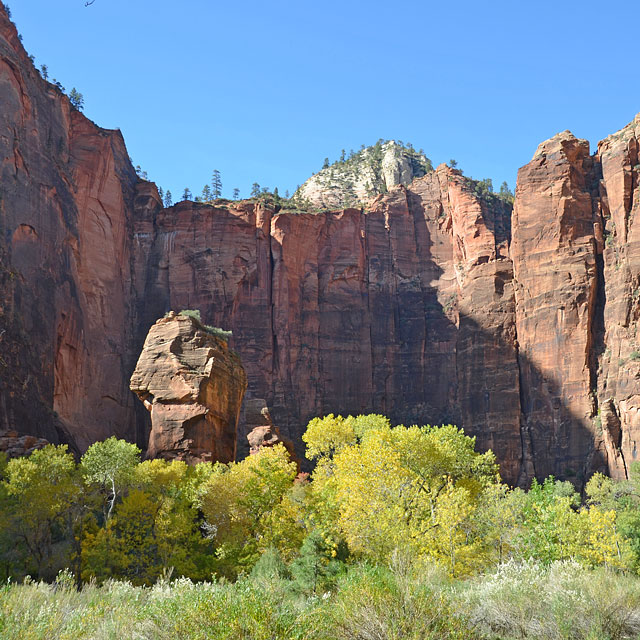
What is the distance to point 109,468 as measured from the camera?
33.8 metres

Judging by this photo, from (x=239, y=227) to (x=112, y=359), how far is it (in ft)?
75.2

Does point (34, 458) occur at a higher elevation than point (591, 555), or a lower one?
higher

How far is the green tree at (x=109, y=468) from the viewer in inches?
1307

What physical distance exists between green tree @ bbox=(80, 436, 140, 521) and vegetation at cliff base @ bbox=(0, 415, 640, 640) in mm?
90

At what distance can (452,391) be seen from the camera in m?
80.0

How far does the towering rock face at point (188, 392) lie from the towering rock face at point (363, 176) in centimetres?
5640

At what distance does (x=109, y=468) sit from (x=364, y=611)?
72.3ft

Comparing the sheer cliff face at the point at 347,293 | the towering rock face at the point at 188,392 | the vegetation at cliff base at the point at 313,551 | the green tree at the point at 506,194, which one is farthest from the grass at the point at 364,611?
the green tree at the point at 506,194

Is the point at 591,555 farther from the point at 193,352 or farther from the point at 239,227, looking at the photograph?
the point at 239,227

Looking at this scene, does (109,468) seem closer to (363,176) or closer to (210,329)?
(210,329)

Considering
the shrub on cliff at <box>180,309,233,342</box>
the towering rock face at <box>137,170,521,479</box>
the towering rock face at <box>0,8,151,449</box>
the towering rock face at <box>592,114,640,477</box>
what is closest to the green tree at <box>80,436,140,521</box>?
the shrub on cliff at <box>180,309,233,342</box>

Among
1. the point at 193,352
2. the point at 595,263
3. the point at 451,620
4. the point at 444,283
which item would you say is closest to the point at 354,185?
the point at 444,283

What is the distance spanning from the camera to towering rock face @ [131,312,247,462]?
4022 cm

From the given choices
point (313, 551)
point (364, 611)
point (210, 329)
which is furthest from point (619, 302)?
point (364, 611)
